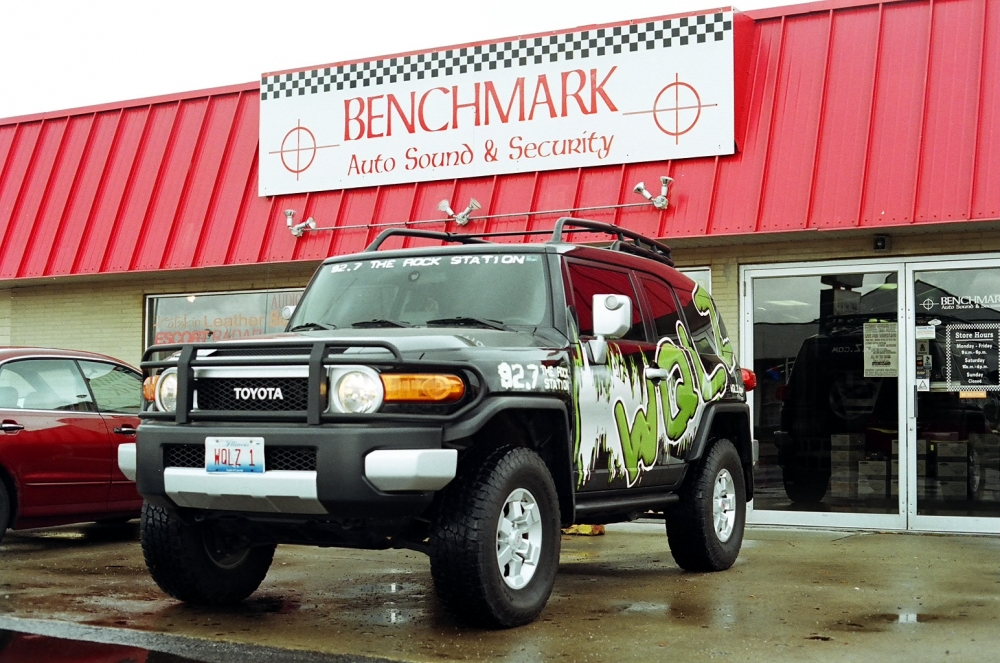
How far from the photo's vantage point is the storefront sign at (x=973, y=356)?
10.9 m

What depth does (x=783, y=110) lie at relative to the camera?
37.7 feet

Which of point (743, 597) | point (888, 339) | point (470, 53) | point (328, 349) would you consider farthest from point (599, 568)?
point (470, 53)

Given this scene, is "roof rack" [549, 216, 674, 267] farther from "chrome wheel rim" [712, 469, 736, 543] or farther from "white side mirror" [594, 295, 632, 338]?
"chrome wheel rim" [712, 469, 736, 543]

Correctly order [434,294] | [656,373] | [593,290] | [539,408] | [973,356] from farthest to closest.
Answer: [973,356], [656,373], [593,290], [434,294], [539,408]

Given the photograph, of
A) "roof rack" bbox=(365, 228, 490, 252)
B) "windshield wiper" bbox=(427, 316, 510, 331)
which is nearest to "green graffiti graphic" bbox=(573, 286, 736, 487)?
"windshield wiper" bbox=(427, 316, 510, 331)

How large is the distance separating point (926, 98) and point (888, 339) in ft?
7.31

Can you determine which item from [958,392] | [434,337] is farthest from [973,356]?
[434,337]

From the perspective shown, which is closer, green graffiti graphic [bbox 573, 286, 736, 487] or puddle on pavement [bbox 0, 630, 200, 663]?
puddle on pavement [bbox 0, 630, 200, 663]

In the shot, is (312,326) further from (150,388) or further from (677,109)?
(677,109)

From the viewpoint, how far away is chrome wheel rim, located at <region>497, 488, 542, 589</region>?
605cm

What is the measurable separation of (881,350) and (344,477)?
7.23 metres

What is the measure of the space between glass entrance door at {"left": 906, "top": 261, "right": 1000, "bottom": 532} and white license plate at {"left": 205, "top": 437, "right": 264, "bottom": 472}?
7.31m

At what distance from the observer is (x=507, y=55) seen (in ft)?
41.8

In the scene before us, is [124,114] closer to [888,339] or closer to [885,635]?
[888,339]
